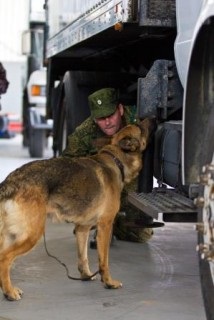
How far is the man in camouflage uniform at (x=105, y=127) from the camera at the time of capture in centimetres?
565

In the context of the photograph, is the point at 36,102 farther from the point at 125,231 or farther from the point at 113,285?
the point at 113,285

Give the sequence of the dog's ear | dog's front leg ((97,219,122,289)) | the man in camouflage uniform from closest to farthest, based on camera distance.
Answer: dog's front leg ((97,219,122,289))
the dog's ear
the man in camouflage uniform

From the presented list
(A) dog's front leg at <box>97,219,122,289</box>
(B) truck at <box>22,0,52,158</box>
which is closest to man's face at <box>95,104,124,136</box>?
(A) dog's front leg at <box>97,219,122,289</box>

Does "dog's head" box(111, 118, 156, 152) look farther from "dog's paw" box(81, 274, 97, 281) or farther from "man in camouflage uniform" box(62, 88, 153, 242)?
"dog's paw" box(81, 274, 97, 281)

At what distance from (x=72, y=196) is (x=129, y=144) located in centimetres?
61

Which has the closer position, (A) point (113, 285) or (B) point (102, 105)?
(A) point (113, 285)

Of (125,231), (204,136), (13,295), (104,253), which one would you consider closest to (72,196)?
(104,253)

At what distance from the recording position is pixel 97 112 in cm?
571

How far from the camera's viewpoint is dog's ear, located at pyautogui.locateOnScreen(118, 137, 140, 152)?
506 centimetres

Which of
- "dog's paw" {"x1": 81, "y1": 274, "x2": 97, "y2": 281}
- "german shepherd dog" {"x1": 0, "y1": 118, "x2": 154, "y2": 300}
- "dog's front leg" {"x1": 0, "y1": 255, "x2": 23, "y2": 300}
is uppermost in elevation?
"german shepherd dog" {"x1": 0, "y1": 118, "x2": 154, "y2": 300}

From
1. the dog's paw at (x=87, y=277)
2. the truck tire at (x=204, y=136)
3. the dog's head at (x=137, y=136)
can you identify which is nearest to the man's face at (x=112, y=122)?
the dog's head at (x=137, y=136)

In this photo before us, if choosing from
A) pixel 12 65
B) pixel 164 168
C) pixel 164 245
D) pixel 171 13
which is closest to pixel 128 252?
pixel 164 245

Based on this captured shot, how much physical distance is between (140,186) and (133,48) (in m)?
1.82

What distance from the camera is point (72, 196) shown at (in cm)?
472
